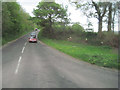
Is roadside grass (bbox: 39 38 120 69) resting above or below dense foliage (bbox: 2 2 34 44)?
below

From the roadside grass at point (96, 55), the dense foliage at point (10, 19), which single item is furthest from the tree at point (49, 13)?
the roadside grass at point (96, 55)

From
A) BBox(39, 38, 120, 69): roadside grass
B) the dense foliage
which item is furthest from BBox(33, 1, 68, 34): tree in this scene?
BBox(39, 38, 120, 69): roadside grass

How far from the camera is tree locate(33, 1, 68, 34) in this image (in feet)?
103

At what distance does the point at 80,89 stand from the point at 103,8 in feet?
73.6

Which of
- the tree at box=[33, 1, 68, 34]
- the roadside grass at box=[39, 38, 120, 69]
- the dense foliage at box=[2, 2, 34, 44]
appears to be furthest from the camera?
the tree at box=[33, 1, 68, 34]

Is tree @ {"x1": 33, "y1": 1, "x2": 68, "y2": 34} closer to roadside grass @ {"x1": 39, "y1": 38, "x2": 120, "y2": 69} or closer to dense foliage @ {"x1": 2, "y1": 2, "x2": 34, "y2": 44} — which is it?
dense foliage @ {"x1": 2, "y1": 2, "x2": 34, "y2": 44}

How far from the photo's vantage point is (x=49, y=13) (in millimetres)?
31625

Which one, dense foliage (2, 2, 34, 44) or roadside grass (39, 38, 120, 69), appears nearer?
roadside grass (39, 38, 120, 69)

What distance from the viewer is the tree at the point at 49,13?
103 ft

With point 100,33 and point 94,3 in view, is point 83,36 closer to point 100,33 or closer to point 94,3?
point 100,33

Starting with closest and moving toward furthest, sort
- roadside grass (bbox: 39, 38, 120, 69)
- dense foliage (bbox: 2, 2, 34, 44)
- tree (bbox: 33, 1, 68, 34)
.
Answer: roadside grass (bbox: 39, 38, 120, 69) < dense foliage (bbox: 2, 2, 34, 44) < tree (bbox: 33, 1, 68, 34)

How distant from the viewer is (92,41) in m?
26.4

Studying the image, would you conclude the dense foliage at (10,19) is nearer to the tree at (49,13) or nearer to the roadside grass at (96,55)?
the tree at (49,13)

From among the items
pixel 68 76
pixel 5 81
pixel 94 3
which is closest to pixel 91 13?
pixel 94 3
